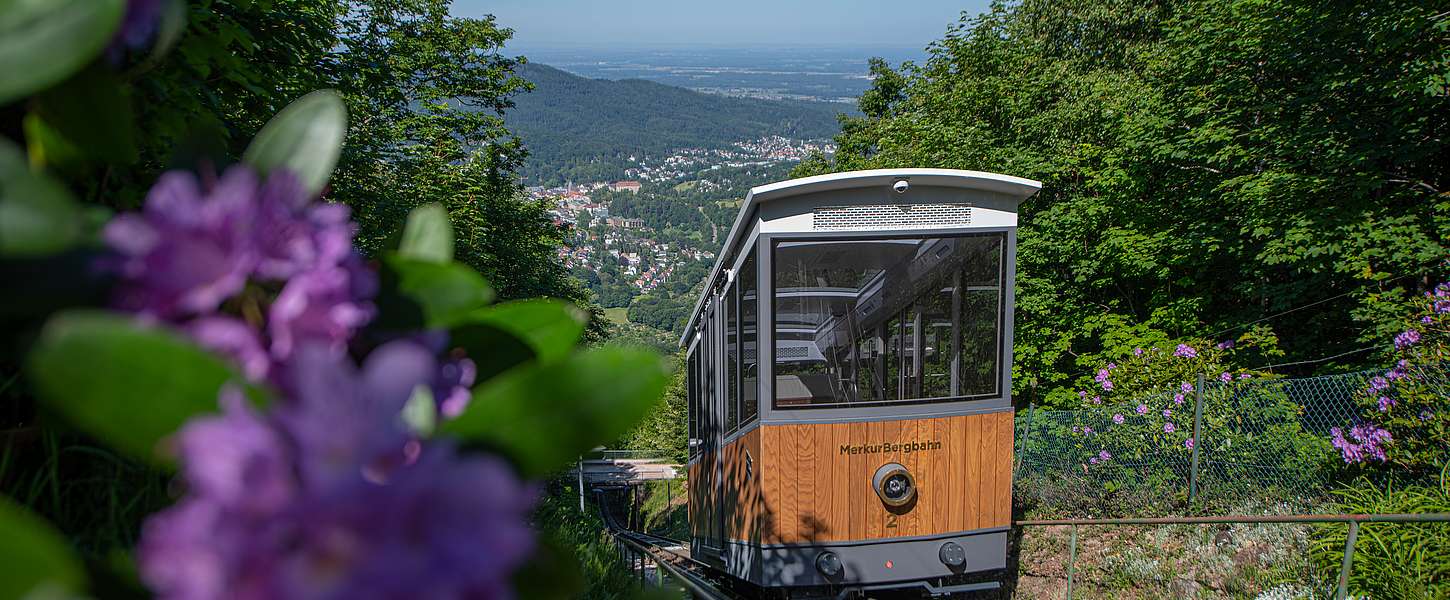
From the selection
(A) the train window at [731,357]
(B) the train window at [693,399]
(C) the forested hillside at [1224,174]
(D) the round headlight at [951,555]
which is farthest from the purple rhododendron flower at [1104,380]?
(A) the train window at [731,357]

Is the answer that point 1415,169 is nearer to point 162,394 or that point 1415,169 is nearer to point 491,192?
point 162,394

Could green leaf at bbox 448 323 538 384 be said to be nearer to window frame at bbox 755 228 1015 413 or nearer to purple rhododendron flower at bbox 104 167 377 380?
purple rhododendron flower at bbox 104 167 377 380

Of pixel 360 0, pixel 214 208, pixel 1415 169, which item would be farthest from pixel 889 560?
pixel 360 0

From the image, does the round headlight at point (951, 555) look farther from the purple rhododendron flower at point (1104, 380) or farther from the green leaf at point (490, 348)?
the purple rhododendron flower at point (1104, 380)

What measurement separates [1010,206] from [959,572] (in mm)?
2628

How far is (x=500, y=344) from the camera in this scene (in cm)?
68

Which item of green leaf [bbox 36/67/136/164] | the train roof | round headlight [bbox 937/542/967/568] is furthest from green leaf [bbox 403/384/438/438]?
round headlight [bbox 937/542/967/568]

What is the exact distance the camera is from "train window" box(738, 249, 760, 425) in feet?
18.6

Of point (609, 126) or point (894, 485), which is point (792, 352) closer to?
point (894, 485)

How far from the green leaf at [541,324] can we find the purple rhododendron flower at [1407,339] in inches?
350

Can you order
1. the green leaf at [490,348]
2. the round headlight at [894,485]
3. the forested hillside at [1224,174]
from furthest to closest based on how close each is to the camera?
the forested hillside at [1224,174], the round headlight at [894,485], the green leaf at [490,348]

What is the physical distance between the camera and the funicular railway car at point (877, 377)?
548 centimetres

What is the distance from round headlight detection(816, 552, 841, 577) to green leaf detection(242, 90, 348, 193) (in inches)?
211

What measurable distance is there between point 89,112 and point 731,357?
18.6ft
